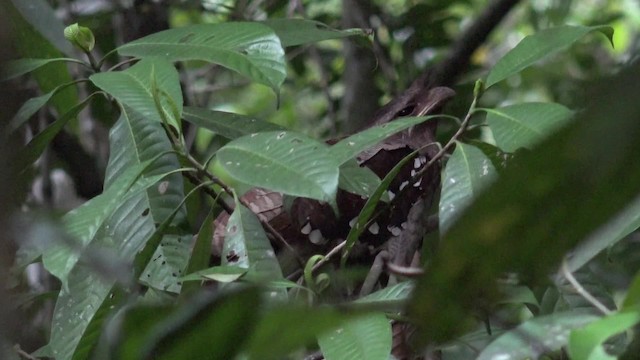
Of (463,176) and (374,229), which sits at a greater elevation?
(463,176)

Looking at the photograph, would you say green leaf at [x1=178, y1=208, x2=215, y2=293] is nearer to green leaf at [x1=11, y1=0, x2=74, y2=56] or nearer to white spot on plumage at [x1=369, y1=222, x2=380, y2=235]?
white spot on plumage at [x1=369, y1=222, x2=380, y2=235]

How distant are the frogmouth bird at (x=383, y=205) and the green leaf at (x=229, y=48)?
0.73 ft

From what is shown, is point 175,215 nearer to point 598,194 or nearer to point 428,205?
point 428,205

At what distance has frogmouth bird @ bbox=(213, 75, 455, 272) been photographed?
123cm

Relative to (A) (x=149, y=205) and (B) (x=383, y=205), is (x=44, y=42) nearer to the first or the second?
(A) (x=149, y=205)

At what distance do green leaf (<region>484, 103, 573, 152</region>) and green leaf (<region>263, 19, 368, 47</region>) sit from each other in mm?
312

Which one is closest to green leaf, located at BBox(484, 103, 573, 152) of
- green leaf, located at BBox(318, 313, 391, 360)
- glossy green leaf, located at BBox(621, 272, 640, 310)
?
green leaf, located at BBox(318, 313, 391, 360)

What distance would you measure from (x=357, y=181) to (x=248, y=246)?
0.55ft

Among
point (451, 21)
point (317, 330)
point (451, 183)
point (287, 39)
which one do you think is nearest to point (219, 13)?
point (451, 21)

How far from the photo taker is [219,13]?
2068 millimetres

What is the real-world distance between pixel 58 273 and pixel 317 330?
529 mm

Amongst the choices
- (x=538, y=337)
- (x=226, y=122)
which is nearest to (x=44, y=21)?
(x=226, y=122)

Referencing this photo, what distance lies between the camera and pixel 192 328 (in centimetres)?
39

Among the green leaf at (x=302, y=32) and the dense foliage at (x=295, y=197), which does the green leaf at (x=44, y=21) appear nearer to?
the dense foliage at (x=295, y=197)
